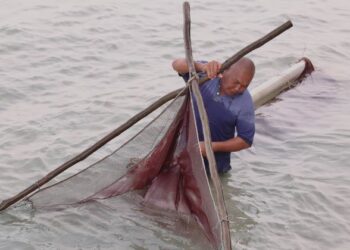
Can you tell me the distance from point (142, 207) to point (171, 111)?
110cm

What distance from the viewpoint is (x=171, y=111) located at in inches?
223

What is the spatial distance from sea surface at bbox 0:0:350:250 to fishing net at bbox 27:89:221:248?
0.21 metres

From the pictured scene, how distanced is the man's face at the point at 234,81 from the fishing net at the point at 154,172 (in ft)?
2.23

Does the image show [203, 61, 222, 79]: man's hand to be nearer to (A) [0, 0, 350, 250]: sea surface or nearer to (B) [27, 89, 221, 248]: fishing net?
(B) [27, 89, 221, 248]: fishing net

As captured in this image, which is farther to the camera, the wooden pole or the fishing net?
the fishing net

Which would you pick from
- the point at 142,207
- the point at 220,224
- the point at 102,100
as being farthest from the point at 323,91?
the point at 220,224

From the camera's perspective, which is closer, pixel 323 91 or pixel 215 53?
pixel 323 91

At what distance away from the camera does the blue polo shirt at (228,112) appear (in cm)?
615

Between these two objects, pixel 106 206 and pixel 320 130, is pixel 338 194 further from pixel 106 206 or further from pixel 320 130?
pixel 106 206

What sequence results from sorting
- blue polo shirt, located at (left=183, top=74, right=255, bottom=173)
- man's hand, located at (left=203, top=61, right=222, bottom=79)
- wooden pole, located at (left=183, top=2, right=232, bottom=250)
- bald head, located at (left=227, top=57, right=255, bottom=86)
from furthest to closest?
blue polo shirt, located at (left=183, top=74, right=255, bottom=173) < bald head, located at (left=227, top=57, right=255, bottom=86) < man's hand, located at (left=203, top=61, right=222, bottom=79) < wooden pole, located at (left=183, top=2, right=232, bottom=250)

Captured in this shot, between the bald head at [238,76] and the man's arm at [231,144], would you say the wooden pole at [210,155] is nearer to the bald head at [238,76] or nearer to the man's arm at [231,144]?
the bald head at [238,76]

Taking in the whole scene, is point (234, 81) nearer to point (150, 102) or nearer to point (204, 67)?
point (204, 67)

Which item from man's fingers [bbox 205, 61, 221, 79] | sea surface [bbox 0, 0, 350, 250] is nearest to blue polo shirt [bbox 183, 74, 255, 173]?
man's fingers [bbox 205, 61, 221, 79]

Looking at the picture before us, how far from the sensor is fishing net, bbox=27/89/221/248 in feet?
18.3
